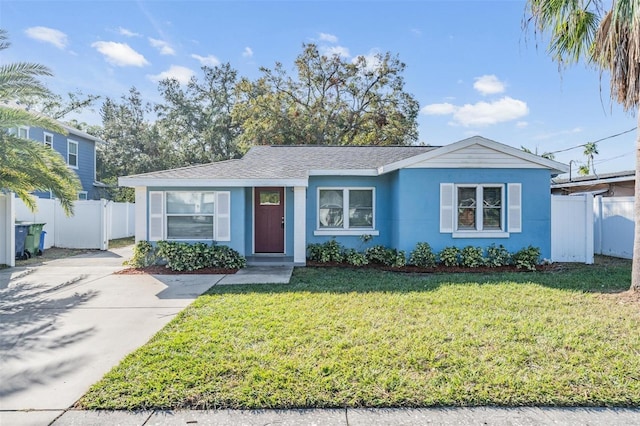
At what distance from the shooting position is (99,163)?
2991cm

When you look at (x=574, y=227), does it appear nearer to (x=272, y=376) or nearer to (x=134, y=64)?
(x=272, y=376)

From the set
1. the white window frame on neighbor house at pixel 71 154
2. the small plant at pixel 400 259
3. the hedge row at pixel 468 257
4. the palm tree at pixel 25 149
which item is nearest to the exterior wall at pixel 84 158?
the white window frame on neighbor house at pixel 71 154

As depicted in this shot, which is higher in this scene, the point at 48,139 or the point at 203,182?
the point at 48,139

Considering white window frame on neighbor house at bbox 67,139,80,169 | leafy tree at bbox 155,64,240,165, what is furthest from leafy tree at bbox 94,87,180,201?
white window frame on neighbor house at bbox 67,139,80,169

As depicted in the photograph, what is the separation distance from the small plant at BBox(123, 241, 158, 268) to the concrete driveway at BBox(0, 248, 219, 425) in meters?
0.70

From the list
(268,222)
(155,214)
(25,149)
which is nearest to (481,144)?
(268,222)

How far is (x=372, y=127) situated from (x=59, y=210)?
19548 mm

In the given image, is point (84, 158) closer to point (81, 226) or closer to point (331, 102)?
point (81, 226)

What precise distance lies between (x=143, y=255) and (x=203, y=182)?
2.66 metres

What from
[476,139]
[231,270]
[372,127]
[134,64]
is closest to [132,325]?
[231,270]

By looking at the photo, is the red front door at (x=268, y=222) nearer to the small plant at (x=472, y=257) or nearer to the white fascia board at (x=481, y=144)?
the white fascia board at (x=481, y=144)

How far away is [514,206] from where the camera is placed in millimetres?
9953

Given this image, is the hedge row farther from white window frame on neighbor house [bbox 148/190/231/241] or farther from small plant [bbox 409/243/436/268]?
white window frame on neighbor house [bbox 148/190/231/241]

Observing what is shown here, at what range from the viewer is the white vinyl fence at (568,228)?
10688 millimetres
